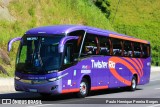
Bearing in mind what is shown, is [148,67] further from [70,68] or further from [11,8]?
[11,8]

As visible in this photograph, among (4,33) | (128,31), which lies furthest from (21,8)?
(128,31)

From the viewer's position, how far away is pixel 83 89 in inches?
741

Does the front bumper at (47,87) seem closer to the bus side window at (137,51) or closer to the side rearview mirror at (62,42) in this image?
the side rearview mirror at (62,42)

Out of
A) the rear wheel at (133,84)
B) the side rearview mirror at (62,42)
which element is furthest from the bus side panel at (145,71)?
the side rearview mirror at (62,42)

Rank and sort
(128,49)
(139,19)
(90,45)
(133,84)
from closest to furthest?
(90,45)
(128,49)
(133,84)
(139,19)

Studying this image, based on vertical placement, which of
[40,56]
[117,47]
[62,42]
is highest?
[62,42]

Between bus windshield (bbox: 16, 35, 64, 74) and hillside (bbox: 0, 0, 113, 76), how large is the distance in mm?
10948

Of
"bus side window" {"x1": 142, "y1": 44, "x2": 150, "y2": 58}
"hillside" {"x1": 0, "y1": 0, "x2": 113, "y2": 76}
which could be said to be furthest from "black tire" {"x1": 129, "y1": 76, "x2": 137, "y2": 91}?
"hillside" {"x1": 0, "y1": 0, "x2": 113, "y2": 76}

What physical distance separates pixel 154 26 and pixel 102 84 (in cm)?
5472

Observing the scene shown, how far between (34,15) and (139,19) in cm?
4173

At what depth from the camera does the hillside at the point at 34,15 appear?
33.0 m

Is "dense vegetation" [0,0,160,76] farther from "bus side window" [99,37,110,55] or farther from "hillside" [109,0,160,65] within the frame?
"bus side window" [99,37,110,55]

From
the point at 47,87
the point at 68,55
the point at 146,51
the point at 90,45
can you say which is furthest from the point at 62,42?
the point at 146,51

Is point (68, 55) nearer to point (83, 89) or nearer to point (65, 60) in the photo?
point (65, 60)
